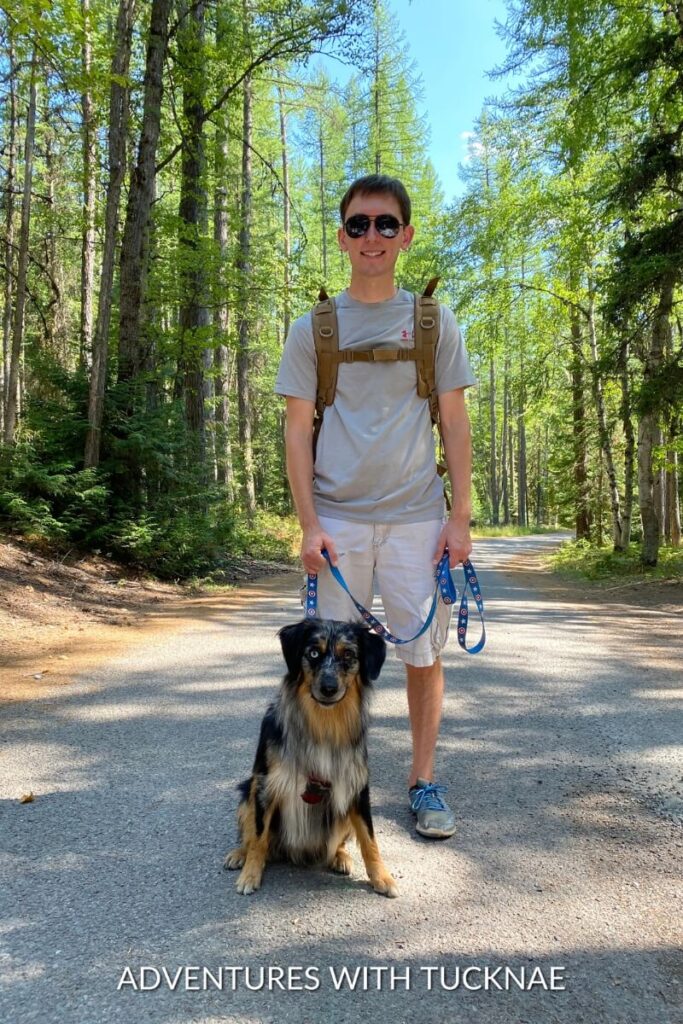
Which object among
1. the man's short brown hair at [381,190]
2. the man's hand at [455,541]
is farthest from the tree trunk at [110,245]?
the man's hand at [455,541]

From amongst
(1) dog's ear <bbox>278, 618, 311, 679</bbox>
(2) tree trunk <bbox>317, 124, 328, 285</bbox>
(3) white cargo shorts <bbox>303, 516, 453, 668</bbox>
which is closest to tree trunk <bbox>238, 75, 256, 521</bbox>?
(2) tree trunk <bbox>317, 124, 328, 285</bbox>

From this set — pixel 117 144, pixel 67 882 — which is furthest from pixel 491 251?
pixel 67 882

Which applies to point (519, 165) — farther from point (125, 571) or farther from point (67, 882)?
point (67, 882)

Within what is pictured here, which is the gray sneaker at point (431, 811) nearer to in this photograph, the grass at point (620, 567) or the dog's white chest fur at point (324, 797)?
the dog's white chest fur at point (324, 797)

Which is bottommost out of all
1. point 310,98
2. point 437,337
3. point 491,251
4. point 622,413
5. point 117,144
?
point 437,337

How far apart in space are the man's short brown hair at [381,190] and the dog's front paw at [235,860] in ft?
9.02

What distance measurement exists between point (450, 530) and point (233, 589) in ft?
28.6

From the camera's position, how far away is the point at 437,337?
9.72 feet

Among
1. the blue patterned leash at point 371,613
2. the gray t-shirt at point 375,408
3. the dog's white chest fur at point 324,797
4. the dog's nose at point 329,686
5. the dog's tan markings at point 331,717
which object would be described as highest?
the gray t-shirt at point 375,408

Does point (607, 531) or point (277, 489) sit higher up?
point (277, 489)

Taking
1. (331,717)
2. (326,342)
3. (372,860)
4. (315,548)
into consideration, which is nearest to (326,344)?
(326,342)

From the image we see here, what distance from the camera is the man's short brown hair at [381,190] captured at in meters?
2.94

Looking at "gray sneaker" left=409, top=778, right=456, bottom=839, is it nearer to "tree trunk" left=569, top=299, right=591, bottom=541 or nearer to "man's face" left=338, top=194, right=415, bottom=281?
"man's face" left=338, top=194, right=415, bottom=281

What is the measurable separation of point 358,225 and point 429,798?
8.60 ft
